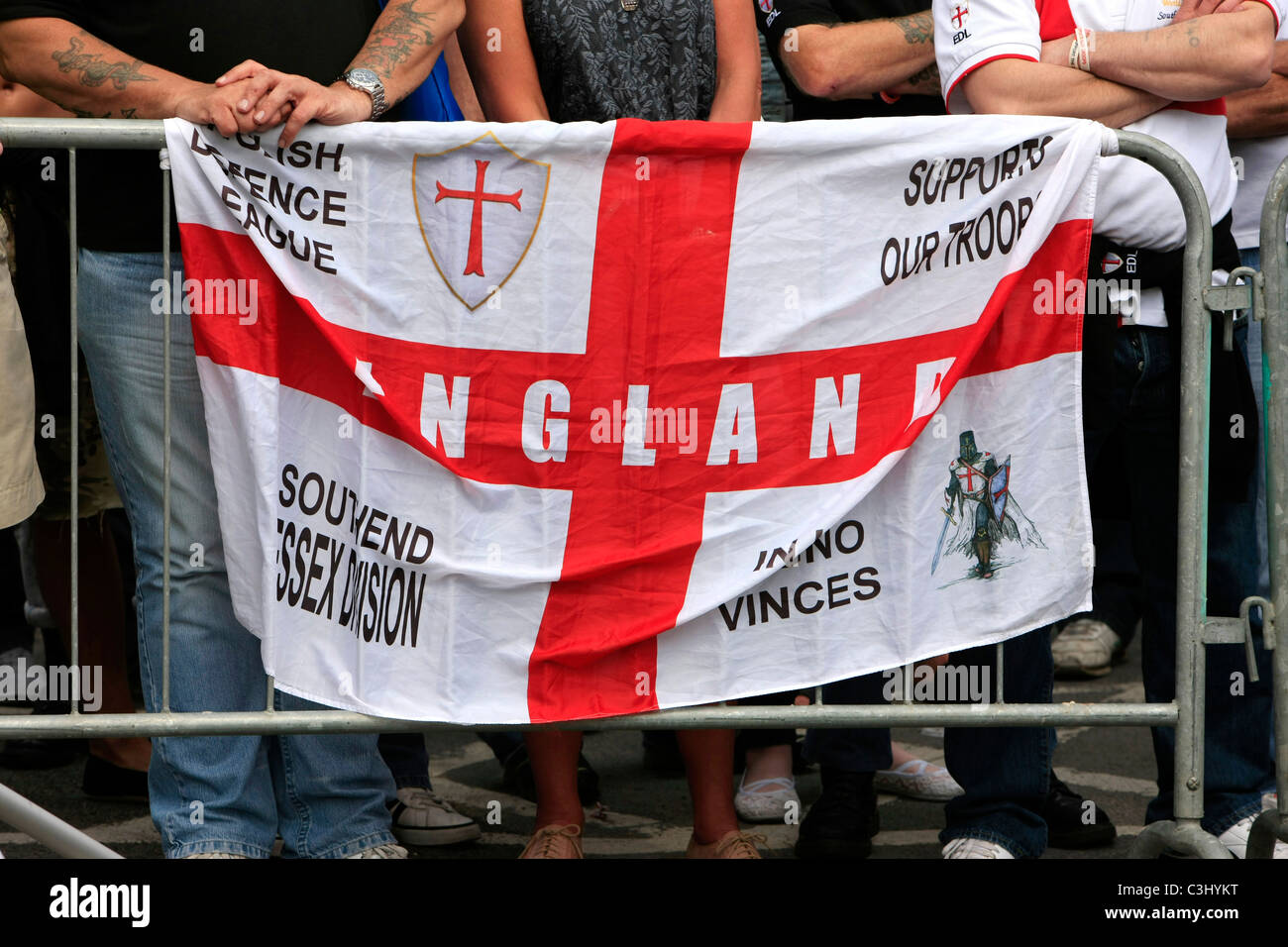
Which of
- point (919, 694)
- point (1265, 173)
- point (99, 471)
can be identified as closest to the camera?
point (919, 694)

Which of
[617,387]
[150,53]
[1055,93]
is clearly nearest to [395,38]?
[150,53]

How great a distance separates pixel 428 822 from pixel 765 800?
0.95 meters

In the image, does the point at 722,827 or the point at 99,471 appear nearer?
the point at 722,827

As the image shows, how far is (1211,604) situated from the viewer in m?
3.73

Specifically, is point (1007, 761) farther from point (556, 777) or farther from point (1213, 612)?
point (556, 777)

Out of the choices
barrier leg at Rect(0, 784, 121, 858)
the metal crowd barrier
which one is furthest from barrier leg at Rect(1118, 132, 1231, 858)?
barrier leg at Rect(0, 784, 121, 858)

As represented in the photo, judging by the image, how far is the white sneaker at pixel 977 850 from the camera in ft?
12.0

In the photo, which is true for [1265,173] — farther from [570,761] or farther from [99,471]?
[99,471]

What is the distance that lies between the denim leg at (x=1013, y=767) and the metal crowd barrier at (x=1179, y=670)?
0.33 metres

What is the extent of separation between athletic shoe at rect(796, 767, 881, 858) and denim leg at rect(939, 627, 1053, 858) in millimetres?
277

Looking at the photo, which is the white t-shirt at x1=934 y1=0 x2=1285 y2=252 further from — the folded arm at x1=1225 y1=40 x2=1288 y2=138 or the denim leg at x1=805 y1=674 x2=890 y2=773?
the denim leg at x1=805 y1=674 x2=890 y2=773

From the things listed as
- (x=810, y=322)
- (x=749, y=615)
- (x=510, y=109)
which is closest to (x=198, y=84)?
(x=510, y=109)

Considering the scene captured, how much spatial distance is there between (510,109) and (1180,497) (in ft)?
5.92

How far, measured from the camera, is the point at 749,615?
10.8 ft
